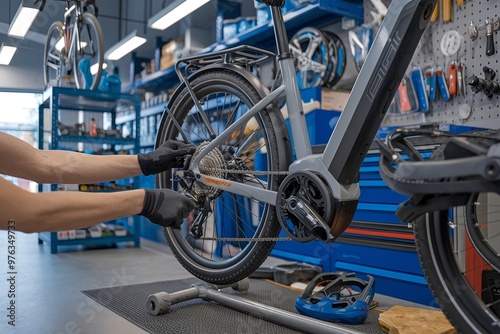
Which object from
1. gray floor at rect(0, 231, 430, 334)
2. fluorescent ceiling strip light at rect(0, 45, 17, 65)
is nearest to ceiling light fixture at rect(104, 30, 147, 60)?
fluorescent ceiling strip light at rect(0, 45, 17, 65)

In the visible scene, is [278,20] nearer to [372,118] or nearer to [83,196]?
[372,118]

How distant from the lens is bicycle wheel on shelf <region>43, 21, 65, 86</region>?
4422 mm

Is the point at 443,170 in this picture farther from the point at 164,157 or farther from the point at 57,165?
the point at 57,165

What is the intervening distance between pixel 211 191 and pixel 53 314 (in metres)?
0.82

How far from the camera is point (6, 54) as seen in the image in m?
3.26

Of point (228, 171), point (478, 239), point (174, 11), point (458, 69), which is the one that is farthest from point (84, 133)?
point (478, 239)

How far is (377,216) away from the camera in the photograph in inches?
87.7

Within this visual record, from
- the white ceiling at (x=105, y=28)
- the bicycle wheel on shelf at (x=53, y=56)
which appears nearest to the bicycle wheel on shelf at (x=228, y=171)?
the white ceiling at (x=105, y=28)

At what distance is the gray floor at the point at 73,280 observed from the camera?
1.68 metres

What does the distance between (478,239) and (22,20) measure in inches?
Answer: 158

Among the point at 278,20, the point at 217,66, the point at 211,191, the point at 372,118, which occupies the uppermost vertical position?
the point at 278,20

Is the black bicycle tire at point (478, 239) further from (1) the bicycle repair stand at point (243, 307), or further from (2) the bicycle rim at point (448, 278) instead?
(1) the bicycle repair stand at point (243, 307)

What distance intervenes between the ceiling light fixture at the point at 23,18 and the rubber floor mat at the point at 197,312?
2783 mm

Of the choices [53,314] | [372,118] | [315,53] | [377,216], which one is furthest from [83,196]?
[315,53]
